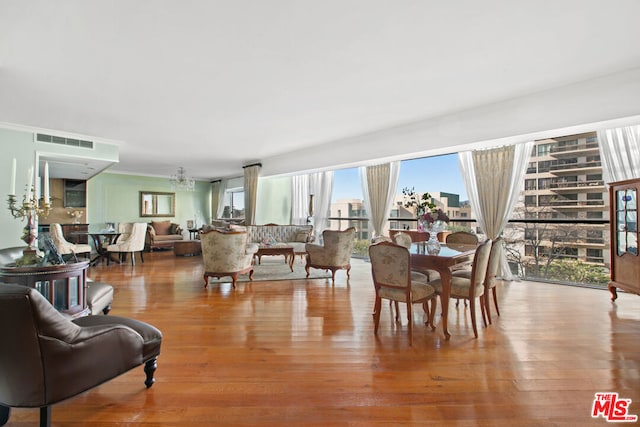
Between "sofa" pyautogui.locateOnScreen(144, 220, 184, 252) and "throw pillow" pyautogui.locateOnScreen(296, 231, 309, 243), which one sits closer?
"throw pillow" pyautogui.locateOnScreen(296, 231, 309, 243)

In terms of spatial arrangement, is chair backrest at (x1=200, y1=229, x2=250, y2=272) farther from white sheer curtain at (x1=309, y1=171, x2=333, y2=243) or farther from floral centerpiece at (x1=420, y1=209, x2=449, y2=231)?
white sheer curtain at (x1=309, y1=171, x2=333, y2=243)

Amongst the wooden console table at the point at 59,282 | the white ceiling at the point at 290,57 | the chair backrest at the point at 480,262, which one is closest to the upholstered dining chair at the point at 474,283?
the chair backrest at the point at 480,262

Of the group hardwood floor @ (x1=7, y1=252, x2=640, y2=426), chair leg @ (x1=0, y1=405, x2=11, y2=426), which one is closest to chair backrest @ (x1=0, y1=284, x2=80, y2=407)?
chair leg @ (x1=0, y1=405, x2=11, y2=426)

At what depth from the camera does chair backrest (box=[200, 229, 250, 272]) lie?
4.58m

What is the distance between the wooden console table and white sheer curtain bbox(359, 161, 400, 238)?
5188mm

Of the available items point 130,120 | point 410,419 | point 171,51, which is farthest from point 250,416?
point 130,120

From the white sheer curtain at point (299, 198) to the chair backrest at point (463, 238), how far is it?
16.1 feet

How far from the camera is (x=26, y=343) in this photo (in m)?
1.46

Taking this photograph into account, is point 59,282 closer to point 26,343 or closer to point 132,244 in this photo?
point 26,343

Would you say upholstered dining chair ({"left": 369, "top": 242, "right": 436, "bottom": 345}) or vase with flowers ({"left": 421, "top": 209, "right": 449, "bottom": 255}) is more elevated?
vase with flowers ({"left": 421, "top": 209, "right": 449, "bottom": 255})

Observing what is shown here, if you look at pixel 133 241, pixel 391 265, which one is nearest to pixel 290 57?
pixel 391 265

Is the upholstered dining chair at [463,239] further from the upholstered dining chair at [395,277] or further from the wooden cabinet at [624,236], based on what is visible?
the wooden cabinet at [624,236]

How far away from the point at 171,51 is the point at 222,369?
8.75 ft

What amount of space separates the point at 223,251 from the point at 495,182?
4.45 metres
